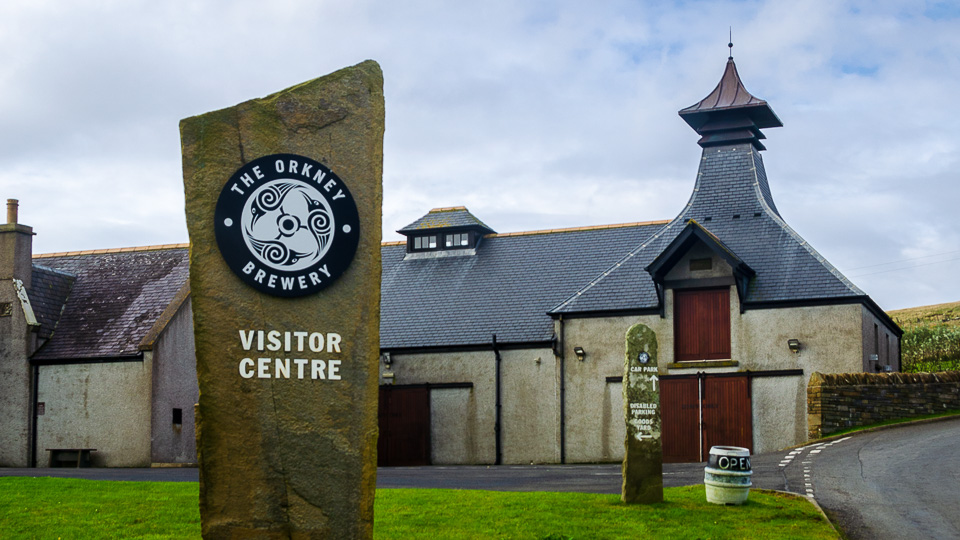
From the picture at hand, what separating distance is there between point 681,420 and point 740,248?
4889 mm

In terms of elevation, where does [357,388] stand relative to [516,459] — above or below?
above

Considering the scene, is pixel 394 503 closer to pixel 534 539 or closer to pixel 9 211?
pixel 534 539

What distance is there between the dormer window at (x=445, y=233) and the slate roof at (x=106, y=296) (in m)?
7.24

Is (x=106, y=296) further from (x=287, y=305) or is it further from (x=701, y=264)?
(x=287, y=305)

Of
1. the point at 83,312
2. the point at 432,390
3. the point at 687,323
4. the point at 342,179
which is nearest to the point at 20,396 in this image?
the point at 83,312

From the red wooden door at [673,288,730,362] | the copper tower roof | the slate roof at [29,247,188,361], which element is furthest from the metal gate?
the slate roof at [29,247,188,361]

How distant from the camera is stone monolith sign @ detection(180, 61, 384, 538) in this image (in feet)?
28.3

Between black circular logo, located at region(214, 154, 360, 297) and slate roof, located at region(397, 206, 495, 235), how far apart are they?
24578 mm

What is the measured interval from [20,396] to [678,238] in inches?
737

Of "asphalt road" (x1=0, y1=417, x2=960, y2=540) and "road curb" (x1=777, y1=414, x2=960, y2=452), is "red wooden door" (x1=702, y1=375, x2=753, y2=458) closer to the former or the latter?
"road curb" (x1=777, y1=414, x2=960, y2=452)

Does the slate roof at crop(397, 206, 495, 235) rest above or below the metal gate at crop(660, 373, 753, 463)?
above

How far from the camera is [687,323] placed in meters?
27.5

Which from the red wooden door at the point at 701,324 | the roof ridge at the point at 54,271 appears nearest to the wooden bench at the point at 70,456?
the roof ridge at the point at 54,271

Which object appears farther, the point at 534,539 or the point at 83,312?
the point at 83,312
